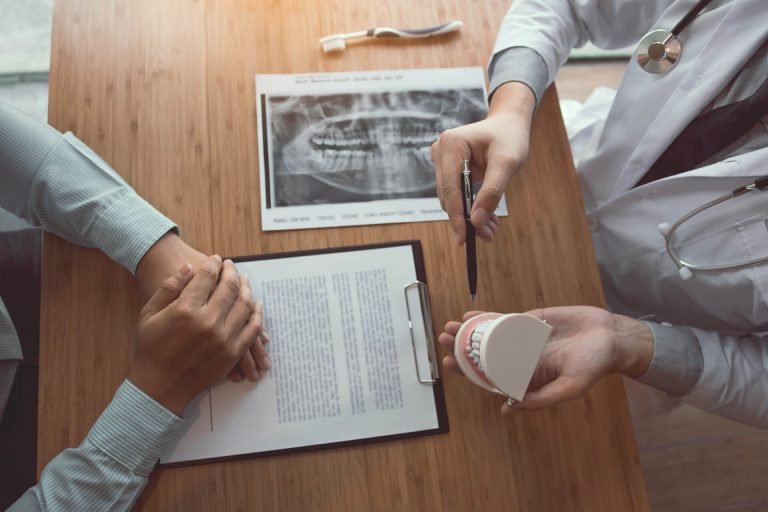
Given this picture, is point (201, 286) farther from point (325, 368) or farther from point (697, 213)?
point (697, 213)

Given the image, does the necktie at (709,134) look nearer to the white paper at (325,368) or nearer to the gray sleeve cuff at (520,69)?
the gray sleeve cuff at (520,69)

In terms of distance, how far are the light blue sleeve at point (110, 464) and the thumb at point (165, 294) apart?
0.12 m

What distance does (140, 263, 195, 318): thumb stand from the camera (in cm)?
75

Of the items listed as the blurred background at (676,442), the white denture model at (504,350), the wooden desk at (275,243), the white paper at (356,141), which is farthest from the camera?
the blurred background at (676,442)

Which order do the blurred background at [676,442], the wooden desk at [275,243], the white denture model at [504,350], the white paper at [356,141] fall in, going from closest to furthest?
the white denture model at [504,350] → the wooden desk at [275,243] → the white paper at [356,141] → the blurred background at [676,442]

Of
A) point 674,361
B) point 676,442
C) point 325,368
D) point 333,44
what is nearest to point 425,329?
point 325,368

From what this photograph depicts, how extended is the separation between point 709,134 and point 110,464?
986 mm

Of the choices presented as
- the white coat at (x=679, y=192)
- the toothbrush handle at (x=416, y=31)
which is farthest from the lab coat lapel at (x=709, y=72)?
the toothbrush handle at (x=416, y=31)

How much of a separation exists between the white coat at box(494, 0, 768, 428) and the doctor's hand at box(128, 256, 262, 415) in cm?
62

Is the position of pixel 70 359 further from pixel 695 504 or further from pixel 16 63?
pixel 695 504

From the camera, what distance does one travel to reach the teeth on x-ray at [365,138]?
0.87 meters

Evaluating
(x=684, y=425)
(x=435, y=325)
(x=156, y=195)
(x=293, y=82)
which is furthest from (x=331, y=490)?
(x=684, y=425)

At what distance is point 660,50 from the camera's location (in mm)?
850

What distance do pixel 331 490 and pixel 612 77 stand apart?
172 centimetres
